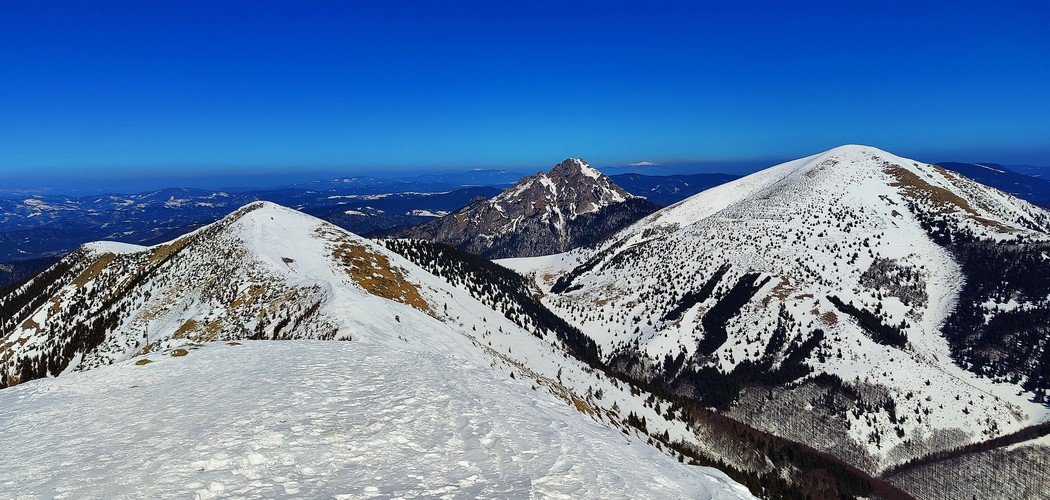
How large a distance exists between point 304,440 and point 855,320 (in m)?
146

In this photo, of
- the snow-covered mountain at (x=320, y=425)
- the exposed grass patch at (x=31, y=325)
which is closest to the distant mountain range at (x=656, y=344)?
the snow-covered mountain at (x=320, y=425)

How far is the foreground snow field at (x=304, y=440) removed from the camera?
491 inches

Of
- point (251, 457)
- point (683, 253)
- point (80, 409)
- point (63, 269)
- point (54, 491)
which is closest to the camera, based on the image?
point (54, 491)

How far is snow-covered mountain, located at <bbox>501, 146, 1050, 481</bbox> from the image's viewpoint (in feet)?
315

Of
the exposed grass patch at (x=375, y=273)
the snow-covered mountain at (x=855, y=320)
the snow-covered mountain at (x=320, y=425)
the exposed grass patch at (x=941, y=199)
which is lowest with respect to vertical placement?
the snow-covered mountain at (x=855, y=320)

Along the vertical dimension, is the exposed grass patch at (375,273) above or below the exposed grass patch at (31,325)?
above

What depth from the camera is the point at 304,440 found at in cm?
1513

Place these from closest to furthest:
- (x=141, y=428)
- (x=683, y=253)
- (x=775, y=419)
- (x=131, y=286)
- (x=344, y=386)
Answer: (x=141, y=428)
(x=344, y=386)
(x=131, y=286)
(x=775, y=419)
(x=683, y=253)

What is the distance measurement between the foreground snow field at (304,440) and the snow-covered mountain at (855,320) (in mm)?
98315

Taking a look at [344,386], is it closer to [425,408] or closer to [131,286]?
[425,408]

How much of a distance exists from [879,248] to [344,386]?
189m

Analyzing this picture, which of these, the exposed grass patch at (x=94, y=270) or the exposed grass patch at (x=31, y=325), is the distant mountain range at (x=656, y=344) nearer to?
the exposed grass patch at (x=31, y=325)

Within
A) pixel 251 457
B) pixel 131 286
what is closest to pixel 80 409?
pixel 251 457

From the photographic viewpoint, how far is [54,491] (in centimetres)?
1133
